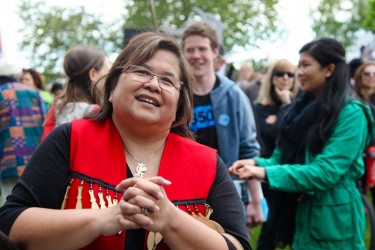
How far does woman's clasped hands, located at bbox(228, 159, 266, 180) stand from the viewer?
3.43 m

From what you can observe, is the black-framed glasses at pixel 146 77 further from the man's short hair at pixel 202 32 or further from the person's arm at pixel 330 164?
the man's short hair at pixel 202 32

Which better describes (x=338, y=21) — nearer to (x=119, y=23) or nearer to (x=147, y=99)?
(x=119, y=23)

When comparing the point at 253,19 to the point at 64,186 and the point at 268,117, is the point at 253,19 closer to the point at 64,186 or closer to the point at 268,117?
the point at 268,117

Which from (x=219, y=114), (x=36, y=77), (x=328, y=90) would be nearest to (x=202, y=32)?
(x=219, y=114)

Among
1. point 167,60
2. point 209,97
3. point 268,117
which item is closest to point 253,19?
point 268,117

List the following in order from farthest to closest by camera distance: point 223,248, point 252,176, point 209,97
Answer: point 209,97
point 252,176
point 223,248

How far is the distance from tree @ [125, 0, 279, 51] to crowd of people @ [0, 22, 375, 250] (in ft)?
45.5

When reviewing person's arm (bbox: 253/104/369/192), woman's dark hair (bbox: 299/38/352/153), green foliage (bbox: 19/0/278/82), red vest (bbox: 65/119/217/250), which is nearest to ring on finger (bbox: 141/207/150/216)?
red vest (bbox: 65/119/217/250)

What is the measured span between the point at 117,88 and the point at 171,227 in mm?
660

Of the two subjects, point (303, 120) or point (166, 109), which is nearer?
point (166, 109)

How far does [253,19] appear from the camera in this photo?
857 inches

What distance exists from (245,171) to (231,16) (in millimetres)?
17897

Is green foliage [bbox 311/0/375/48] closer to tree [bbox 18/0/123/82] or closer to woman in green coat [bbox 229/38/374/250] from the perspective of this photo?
tree [bbox 18/0/123/82]

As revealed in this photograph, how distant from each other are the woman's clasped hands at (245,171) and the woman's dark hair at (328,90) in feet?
1.47
